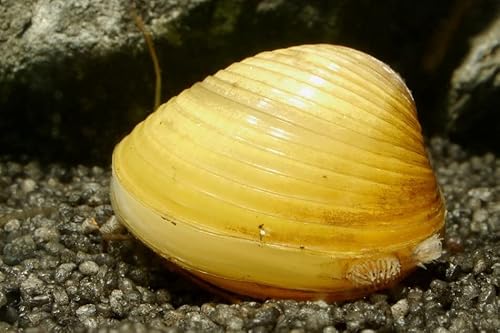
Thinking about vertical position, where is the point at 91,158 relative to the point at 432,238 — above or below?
below

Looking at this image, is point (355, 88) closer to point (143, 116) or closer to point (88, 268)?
point (88, 268)

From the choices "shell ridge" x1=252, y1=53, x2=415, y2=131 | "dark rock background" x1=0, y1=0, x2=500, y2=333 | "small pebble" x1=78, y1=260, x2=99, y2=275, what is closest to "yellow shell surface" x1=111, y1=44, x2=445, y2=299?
"shell ridge" x1=252, y1=53, x2=415, y2=131

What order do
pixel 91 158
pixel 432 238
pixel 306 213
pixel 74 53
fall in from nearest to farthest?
pixel 306 213 < pixel 432 238 < pixel 74 53 < pixel 91 158

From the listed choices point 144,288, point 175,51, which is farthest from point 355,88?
point 175,51

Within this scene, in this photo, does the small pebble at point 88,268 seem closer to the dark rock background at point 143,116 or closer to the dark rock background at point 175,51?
the dark rock background at point 143,116

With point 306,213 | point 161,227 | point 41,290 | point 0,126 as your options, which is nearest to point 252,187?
point 306,213

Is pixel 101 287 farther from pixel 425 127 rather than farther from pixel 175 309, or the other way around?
pixel 425 127

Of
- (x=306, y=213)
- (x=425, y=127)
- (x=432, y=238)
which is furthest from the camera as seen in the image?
(x=425, y=127)
